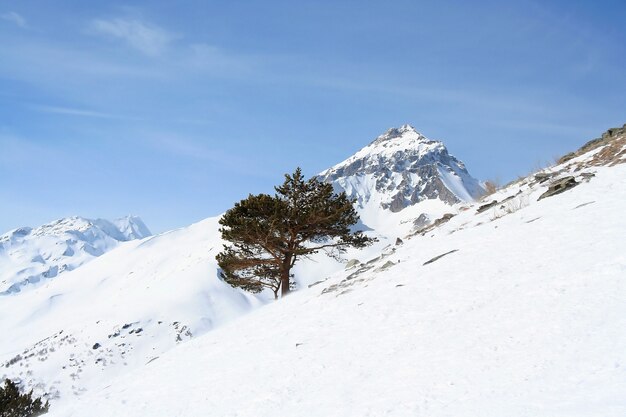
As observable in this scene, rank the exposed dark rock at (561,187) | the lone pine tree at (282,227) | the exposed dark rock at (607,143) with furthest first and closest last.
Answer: the lone pine tree at (282,227) → the exposed dark rock at (607,143) → the exposed dark rock at (561,187)

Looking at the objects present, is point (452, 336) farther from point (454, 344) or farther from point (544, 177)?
point (544, 177)

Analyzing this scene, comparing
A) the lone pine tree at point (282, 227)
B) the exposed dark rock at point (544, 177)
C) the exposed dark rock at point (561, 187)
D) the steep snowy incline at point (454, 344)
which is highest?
the lone pine tree at point (282, 227)

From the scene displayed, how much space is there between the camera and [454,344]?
20.3ft

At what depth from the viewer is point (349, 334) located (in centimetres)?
809

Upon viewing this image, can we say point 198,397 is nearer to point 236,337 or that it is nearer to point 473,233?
point 236,337

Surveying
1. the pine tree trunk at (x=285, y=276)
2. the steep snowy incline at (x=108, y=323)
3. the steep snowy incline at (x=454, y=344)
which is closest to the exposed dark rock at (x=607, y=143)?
the steep snowy incline at (x=454, y=344)

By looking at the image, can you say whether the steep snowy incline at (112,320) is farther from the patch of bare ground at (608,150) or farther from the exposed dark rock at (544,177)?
the patch of bare ground at (608,150)

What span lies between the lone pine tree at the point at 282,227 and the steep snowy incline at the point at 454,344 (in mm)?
9573

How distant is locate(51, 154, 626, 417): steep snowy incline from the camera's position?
4785 millimetres

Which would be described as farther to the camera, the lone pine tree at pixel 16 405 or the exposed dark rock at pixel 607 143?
the lone pine tree at pixel 16 405

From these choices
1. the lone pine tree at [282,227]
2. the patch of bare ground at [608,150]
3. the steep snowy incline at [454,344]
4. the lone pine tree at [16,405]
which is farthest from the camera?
the lone pine tree at [282,227]

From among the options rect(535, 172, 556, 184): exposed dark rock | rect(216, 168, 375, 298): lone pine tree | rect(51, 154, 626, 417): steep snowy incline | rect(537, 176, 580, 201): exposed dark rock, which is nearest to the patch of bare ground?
rect(535, 172, 556, 184): exposed dark rock

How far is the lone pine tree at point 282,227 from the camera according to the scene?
837 inches

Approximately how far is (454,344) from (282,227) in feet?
51.6
